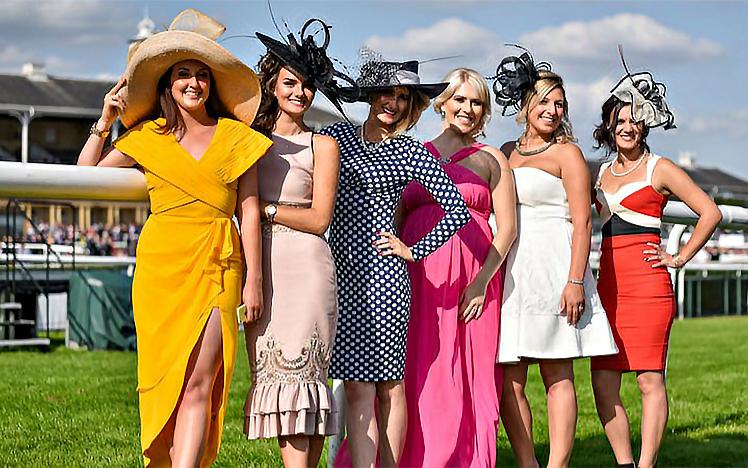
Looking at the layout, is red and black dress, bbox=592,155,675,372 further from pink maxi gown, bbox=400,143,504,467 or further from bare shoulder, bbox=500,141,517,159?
pink maxi gown, bbox=400,143,504,467

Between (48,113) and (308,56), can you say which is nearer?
(308,56)

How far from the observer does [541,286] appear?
16.6ft

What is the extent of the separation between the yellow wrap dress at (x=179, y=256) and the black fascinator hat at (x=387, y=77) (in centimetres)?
72

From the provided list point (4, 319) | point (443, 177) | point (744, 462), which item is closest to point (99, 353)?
point (4, 319)

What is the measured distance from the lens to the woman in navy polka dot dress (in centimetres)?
450

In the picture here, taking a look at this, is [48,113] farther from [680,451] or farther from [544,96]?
[544,96]

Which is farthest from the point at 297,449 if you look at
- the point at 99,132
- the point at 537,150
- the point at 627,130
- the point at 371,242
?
the point at 627,130

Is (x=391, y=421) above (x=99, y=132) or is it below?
→ below

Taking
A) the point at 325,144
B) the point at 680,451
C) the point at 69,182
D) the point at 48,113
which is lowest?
the point at 680,451

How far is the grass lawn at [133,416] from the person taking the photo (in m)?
6.30

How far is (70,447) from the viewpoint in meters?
6.46

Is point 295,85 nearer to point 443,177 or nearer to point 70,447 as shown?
point 443,177

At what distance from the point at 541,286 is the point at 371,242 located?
956 mm

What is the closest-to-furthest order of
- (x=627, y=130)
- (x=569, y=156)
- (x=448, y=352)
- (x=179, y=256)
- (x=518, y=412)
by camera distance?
(x=179, y=256), (x=448, y=352), (x=569, y=156), (x=518, y=412), (x=627, y=130)
